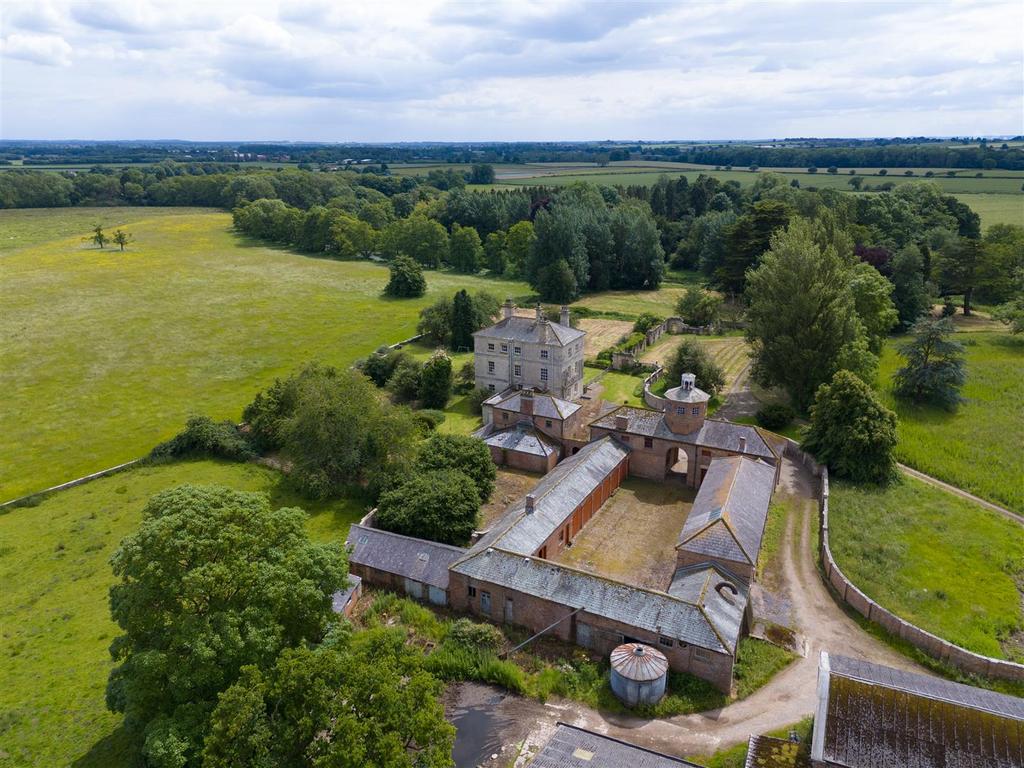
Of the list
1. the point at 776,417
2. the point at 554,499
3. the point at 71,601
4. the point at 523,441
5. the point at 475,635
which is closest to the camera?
the point at 475,635

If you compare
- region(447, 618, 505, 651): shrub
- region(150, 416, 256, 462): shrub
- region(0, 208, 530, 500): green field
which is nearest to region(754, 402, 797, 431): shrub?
region(447, 618, 505, 651): shrub

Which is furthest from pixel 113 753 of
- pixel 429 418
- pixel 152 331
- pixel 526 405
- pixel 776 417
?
pixel 152 331

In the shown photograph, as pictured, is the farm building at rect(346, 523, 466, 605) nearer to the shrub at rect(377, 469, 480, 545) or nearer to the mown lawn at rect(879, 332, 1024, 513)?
the shrub at rect(377, 469, 480, 545)

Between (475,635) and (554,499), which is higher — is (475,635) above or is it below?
below

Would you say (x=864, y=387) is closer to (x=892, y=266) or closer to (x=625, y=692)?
(x=625, y=692)

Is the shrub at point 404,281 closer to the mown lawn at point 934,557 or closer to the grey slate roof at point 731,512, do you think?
the grey slate roof at point 731,512

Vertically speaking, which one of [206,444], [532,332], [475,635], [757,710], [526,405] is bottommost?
[206,444]

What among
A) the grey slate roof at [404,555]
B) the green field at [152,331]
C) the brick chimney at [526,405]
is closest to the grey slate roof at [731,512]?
the grey slate roof at [404,555]

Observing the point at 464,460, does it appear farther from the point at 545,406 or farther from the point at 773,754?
the point at 773,754
